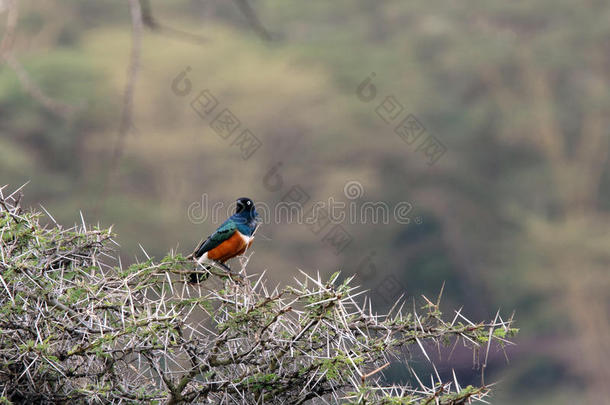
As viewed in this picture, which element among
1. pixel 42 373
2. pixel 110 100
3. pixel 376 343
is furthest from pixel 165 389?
pixel 110 100

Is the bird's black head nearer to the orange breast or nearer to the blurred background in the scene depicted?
the orange breast

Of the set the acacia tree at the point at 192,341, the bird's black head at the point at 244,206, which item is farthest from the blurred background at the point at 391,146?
the acacia tree at the point at 192,341

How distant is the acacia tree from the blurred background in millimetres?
19322

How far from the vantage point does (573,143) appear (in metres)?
26.5

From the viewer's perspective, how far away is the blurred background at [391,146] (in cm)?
2377

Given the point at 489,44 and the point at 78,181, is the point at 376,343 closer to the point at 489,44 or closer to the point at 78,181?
the point at 78,181

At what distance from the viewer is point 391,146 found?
25516 mm

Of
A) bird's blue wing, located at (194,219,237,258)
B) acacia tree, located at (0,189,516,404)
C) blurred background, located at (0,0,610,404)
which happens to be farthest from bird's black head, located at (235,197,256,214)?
blurred background, located at (0,0,610,404)

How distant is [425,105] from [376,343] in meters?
23.8

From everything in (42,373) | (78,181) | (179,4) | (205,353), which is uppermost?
(205,353)

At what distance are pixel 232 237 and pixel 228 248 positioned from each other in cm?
6

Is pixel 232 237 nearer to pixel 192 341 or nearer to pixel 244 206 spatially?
pixel 244 206

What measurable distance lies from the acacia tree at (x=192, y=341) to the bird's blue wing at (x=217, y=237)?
1.37 m

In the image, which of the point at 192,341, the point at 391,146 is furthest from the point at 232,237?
the point at 391,146
